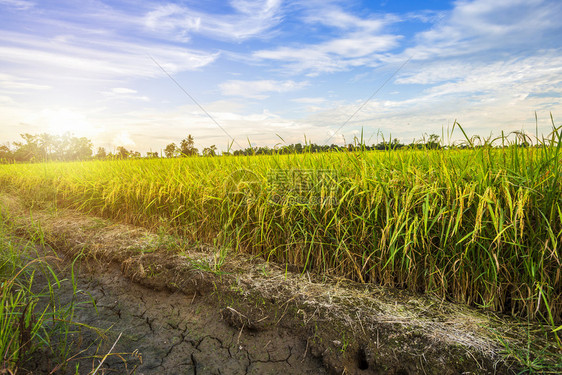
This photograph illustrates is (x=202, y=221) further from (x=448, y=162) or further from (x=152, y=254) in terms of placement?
(x=448, y=162)

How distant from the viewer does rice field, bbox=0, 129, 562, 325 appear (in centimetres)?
175

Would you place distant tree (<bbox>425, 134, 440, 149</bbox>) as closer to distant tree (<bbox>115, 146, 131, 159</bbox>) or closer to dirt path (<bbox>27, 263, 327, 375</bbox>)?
dirt path (<bbox>27, 263, 327, 375</bbox>)

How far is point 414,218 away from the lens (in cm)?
195

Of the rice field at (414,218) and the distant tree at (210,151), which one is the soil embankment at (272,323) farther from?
the distant tree at (210,151)

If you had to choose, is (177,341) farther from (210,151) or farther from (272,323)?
(210,151)

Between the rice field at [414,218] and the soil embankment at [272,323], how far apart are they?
0.62ft

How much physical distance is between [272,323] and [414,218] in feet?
3.74

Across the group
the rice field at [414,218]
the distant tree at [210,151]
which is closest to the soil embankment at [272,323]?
the rice field at [414,218]

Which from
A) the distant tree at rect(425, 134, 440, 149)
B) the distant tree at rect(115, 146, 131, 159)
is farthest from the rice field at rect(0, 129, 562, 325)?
the distant tree at rect(115, 146, 131, 159)

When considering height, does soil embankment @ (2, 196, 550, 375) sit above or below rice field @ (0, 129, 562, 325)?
below

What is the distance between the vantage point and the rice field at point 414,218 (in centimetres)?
175

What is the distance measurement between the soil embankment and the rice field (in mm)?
190

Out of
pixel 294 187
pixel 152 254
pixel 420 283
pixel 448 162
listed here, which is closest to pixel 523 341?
pixel 420 283

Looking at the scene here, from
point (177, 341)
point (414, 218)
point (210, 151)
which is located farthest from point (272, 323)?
point (210, 151)
